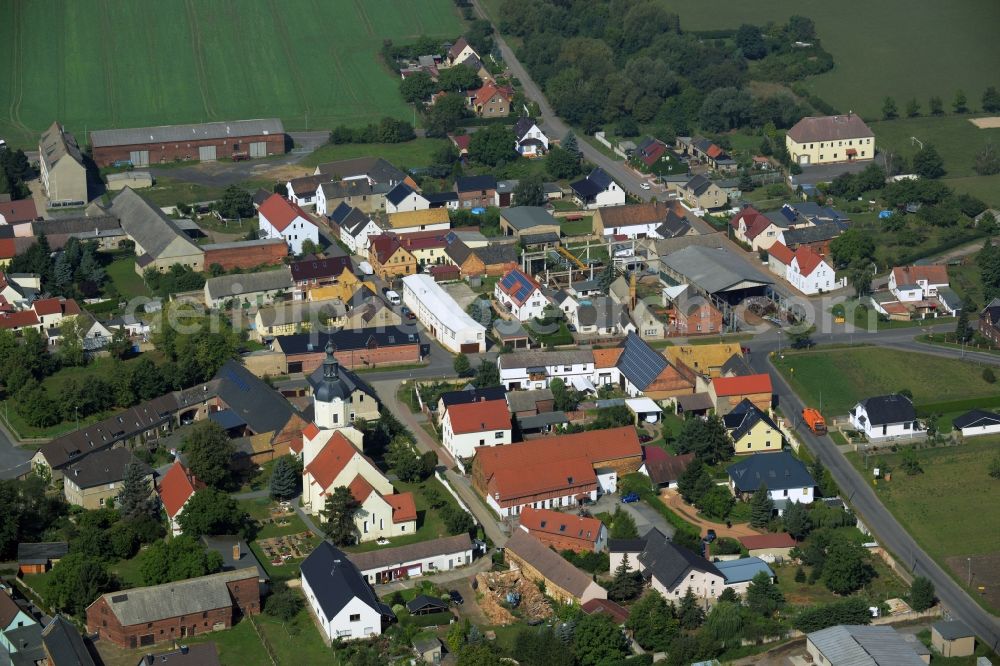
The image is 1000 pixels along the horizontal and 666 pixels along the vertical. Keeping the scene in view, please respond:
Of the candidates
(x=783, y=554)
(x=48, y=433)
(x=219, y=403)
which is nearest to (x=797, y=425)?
(x=783, y=554)

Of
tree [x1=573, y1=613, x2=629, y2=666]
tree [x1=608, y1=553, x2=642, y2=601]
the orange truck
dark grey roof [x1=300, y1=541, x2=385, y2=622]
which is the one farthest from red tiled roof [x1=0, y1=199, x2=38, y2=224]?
tree [x1=573, y1=613, x2=629, y2=666]

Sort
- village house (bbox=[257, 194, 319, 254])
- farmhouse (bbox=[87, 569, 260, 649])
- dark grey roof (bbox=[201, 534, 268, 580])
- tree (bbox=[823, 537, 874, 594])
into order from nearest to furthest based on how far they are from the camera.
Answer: farmhouse (bbox=[87, 569, 260, 649]), tree (bbox=[823, 537, 874, 594]), dark grey roof (bbox=[201, 534, 268, 580]), village house (bbox=[257, 194, 319, 254])

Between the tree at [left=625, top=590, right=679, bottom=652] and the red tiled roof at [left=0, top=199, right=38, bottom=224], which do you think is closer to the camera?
the tree at [left=625, top=590, right=679, bottom=652]

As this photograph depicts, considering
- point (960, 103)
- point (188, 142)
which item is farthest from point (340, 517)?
point (960, 103)

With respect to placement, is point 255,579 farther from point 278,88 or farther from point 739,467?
point 278,88

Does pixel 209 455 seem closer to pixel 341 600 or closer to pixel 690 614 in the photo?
pixel 341 600

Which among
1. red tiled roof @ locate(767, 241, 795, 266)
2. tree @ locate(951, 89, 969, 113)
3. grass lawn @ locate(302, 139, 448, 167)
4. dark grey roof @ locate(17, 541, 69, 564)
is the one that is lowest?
tree @ locate(951, 89, 969, 113)

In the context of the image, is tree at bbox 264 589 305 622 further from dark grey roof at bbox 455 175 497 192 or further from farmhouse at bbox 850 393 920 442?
dark grey roof at bbox 455 175 497 192
